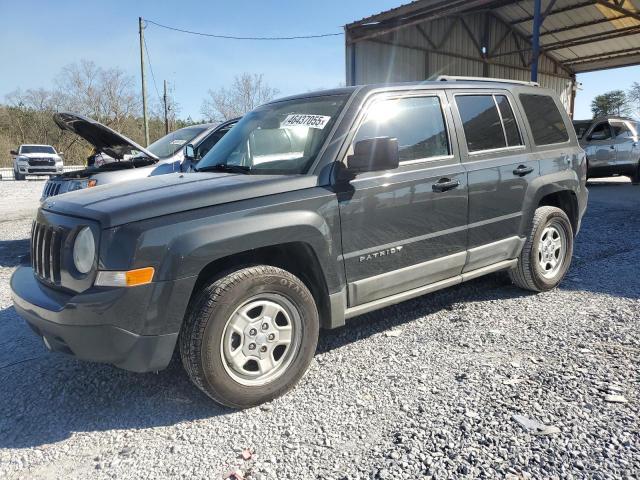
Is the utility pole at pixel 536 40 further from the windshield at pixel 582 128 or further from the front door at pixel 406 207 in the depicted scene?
the front door at pixel 406 207

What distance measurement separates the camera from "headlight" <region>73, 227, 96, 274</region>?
253 centimetres

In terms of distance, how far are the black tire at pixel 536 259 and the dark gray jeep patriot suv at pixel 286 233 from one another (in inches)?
1.8

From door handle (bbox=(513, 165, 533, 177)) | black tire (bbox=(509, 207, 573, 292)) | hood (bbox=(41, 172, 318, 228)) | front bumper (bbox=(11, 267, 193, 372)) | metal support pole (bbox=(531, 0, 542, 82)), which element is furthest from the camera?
metal support pole (bbox=(531, 0, 542, 82))

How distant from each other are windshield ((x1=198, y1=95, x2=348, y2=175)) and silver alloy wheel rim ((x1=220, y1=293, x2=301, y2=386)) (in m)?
0.87

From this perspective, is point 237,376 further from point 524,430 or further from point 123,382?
point 524,430

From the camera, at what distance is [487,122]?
4.06m

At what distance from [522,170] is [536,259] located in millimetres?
842

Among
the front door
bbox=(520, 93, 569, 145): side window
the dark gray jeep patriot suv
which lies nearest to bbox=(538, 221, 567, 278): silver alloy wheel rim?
the dark gray jeep patriot suv

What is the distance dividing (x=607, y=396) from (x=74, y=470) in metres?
2.81

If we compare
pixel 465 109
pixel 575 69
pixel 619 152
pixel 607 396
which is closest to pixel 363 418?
pixel 607 396

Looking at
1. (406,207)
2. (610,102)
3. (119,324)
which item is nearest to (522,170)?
(406,207)

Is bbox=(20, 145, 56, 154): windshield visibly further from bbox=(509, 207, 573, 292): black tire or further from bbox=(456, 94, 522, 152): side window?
bbox=(509, 207, 573, 292): black tire

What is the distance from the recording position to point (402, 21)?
18375 mm

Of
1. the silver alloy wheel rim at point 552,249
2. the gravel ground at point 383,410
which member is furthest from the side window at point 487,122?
the gravel ground at point 383,410
